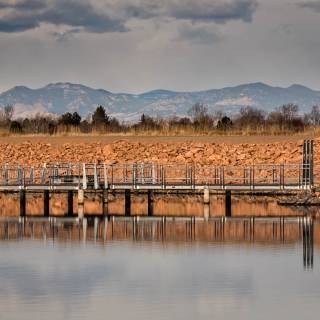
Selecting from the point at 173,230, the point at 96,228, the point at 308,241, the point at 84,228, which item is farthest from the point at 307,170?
the point at 308,241

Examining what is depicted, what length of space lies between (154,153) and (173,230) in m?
30.8

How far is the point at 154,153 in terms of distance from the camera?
74125 millimetres

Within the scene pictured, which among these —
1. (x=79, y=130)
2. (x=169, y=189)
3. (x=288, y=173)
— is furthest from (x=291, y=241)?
(x=79, y=130)

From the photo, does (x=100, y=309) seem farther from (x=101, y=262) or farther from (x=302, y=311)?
(x=101, y=262)

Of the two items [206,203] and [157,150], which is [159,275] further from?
[157,150]

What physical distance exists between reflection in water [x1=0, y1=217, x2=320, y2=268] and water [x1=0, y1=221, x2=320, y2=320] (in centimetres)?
6

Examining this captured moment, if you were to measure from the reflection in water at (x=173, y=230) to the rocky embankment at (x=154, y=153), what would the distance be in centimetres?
2265

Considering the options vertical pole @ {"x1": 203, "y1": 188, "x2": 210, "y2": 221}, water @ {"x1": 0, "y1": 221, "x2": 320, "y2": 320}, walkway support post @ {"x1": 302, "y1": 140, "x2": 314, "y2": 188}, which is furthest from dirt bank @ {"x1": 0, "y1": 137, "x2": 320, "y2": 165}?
water @ {"x1": 0, "y1": 221, "x2": 320, "y2": 320}

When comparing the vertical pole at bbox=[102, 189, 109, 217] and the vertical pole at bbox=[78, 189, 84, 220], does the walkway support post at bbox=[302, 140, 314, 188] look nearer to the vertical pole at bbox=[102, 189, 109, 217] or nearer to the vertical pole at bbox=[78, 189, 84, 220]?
the vertical pole at bbox=[102, 189, 109, 217]

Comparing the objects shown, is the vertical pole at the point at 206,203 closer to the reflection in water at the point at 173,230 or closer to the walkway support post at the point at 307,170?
the reflection in water at the point at 173,230

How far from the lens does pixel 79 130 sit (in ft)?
296

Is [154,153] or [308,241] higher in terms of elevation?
[154,153]

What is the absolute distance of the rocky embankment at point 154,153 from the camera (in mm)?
70500

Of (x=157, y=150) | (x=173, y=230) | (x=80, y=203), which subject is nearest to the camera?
(x=173, y=230)
